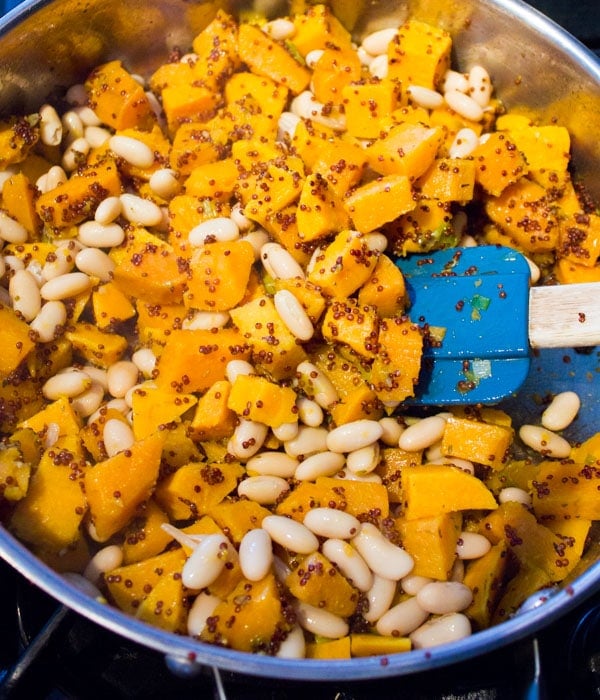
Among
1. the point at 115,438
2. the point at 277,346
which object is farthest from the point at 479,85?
the point at 115,438

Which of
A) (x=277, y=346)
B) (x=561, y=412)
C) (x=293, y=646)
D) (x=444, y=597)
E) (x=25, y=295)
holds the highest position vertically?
(x=25, y=295)

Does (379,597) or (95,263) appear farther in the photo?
(95,263)

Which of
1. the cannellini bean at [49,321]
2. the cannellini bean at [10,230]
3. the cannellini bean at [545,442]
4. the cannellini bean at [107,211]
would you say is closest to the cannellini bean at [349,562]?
the cannellini bean at [545,442]

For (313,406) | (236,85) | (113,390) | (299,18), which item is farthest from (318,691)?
(299,18)

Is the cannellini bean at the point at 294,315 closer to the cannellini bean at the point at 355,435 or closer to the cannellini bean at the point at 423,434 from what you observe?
the cannellini bean at the point at 355,435

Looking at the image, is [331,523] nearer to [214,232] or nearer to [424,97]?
[214,232]

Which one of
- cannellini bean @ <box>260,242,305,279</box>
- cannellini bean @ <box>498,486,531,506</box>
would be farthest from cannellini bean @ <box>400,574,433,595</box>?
cannellini bean @ <box>260,242,305,279</box>

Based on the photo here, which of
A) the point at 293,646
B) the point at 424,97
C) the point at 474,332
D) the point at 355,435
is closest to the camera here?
the point at 293,646

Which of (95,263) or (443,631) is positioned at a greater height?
A: (95,263)
